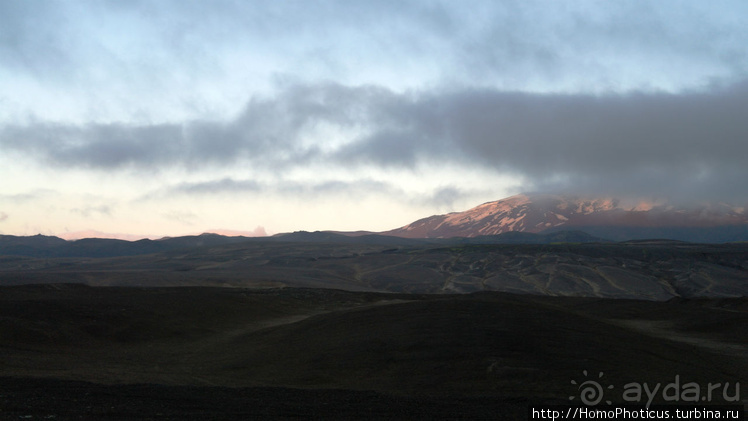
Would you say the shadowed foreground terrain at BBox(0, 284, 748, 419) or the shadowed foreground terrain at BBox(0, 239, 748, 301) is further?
the shadowed foreground terrain at BBox(0, 239, 748, 301)

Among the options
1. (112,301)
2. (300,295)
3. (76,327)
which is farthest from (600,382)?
(300,295)

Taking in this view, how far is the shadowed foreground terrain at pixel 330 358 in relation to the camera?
17.5 meters

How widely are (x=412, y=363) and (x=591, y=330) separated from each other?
48.5ft

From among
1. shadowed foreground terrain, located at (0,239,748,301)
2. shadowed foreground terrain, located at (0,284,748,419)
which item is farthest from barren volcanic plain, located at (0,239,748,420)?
shadowed foreground terrain, located at (0,239,748,301)

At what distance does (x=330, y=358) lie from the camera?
2789cm

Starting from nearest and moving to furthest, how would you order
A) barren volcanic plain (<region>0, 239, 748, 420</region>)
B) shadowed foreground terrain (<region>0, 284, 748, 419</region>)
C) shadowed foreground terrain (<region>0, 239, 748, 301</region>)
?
shadowed foreground terrain (<region>0, 284, 748, 419</region>)
barren volcanic plain (<region>0, 239, 748, 420</region>)
shadowed foreground terrain (<region>0, 239, 748, 301</region>)

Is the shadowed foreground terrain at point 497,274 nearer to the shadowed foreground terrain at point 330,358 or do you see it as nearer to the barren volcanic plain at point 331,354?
the barren volcanic plain at point 331,354

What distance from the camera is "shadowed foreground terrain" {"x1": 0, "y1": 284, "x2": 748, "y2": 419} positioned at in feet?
57.3

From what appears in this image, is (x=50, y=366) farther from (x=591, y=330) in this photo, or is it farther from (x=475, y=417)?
(x=591, y=330)

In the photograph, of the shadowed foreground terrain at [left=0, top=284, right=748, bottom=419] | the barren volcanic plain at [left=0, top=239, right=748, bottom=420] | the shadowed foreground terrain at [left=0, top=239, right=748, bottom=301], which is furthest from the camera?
the shadowed foreground terrain at [left=0, top=239, right=748, bottom=301]

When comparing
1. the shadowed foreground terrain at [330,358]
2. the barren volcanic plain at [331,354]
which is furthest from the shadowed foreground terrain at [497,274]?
the shadowed foreground terrain at [330,358]

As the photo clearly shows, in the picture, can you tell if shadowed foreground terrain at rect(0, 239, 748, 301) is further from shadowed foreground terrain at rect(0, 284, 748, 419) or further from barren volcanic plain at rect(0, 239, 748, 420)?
shadowed foreground terrain at rect(0, 284, 748, 419)

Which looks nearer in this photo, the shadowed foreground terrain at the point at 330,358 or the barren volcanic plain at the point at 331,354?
the shadowed foreground terrain at the point at 330,358

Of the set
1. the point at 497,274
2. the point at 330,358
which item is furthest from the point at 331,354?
the point at 497,274
